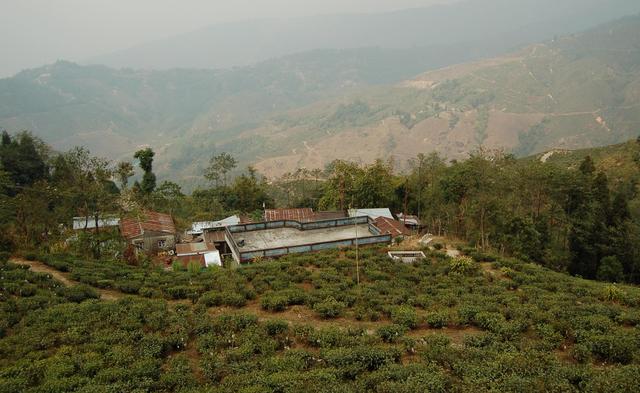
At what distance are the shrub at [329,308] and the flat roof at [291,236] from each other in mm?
10638

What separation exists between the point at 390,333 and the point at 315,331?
233cm

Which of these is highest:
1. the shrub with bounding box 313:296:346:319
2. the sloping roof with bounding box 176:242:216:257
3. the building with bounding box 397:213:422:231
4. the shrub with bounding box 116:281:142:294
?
the shrub with bounding box 116:281:142:294

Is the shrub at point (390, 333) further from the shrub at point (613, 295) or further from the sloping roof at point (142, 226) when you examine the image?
the sloping roof at point (142, 226)

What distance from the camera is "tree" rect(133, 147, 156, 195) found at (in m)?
53.5

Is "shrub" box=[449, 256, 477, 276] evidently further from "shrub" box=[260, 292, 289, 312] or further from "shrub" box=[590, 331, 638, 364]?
"shrub" box=[260, 292, 289, 312]

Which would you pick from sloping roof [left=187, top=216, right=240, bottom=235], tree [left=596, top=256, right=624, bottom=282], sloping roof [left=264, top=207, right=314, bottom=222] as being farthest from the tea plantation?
sloping roof [left=187, top=216, right=240, bottom=235]

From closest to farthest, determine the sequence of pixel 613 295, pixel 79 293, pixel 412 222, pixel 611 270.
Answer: pixel 79 293 → pixel 613 295 → pixel 611 270 → pixel 412 222

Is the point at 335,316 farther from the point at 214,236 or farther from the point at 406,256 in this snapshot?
the point at 214,236

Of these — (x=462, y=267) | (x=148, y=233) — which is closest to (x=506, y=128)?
(x=148, y=233)

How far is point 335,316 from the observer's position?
612 inches

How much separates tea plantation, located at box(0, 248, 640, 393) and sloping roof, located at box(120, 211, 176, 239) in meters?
16.5

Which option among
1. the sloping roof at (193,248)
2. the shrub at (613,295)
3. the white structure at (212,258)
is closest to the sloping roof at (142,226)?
the sloping roof at (193,248)

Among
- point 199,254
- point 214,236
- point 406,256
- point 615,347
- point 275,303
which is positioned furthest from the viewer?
point 214,236

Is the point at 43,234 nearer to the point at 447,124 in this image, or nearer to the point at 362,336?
the point at 362,336
